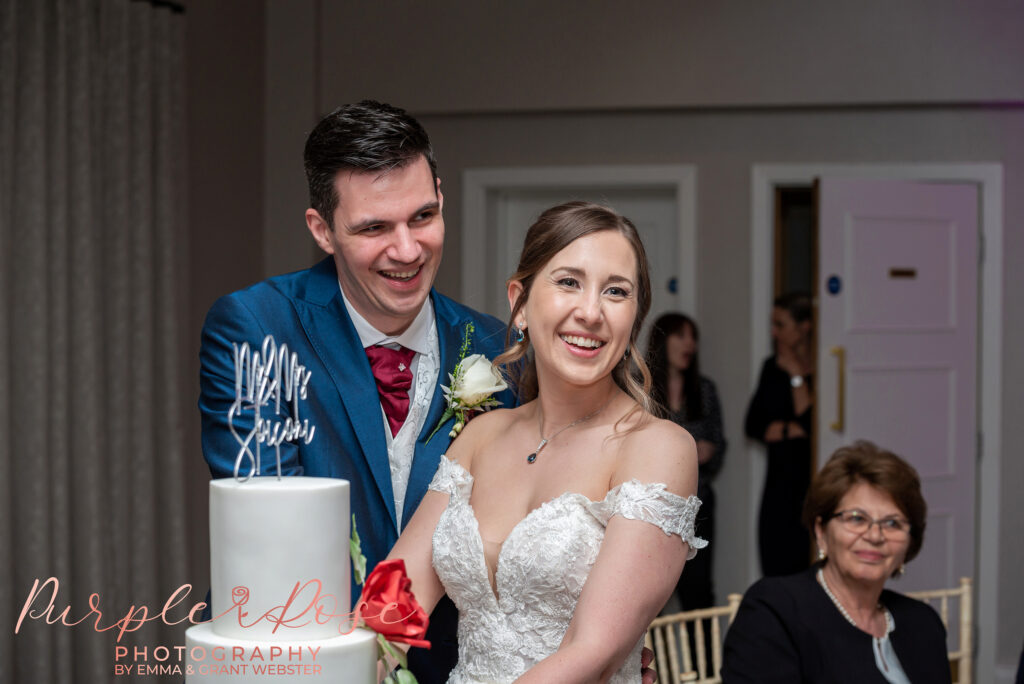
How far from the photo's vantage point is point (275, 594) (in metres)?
1.25

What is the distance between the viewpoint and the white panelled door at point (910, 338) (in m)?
5.18

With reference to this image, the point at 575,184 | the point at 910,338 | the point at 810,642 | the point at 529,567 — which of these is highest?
the point at 575,184

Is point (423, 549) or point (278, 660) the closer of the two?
point (278, 660)

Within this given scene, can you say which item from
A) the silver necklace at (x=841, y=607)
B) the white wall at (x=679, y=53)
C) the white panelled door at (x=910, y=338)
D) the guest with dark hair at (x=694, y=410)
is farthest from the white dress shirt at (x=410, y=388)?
the white wall at (x=679, y=53)

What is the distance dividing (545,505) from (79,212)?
2.87 m

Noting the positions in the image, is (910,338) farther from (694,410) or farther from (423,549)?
(423,549)

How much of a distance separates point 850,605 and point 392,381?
1.48 meters

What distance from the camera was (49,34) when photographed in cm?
393

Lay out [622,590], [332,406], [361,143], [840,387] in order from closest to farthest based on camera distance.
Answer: [622,590] < [361,143] < [332,406] < [840,387]

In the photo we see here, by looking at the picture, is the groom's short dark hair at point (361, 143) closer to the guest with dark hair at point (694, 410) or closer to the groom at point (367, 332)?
the groom at point (367, 332)

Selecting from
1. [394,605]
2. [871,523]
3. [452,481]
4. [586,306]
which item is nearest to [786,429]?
[871,523]

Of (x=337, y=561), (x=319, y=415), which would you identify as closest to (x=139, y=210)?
(x=319, y=415)

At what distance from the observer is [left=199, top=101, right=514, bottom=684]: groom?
1795mm

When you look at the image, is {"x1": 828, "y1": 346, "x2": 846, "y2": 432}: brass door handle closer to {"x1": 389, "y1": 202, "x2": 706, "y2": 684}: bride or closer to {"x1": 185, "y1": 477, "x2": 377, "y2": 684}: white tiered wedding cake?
{"x1": 389, "y1": 202, "x2": 706, "y2": 684}: bride
